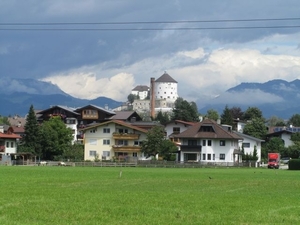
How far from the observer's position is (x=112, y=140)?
124 metres

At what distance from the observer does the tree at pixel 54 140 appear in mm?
121250

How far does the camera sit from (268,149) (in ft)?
A: 471

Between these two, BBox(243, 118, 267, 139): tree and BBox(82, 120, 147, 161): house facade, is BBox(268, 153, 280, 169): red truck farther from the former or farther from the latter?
BBox(243, 118, 267, 139): tree

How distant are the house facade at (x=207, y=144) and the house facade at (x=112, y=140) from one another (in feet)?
28.8

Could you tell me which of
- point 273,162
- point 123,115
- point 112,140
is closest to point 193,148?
point 112,140

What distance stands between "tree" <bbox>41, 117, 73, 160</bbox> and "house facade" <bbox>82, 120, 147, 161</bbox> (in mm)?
4403

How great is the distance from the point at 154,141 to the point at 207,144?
9.94 metres

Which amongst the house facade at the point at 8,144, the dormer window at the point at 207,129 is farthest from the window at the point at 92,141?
the dormer window at the point at 207,129

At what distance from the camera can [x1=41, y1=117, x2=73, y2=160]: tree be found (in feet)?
398

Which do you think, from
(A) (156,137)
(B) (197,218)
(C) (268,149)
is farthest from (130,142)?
(B) (197,218)

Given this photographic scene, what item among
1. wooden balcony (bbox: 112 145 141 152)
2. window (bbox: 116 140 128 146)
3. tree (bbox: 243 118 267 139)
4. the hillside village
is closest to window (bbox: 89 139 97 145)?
the hillside village

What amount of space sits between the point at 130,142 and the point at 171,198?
9562cm

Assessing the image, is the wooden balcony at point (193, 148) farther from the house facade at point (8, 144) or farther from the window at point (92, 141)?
the house facade at point (8, 144)

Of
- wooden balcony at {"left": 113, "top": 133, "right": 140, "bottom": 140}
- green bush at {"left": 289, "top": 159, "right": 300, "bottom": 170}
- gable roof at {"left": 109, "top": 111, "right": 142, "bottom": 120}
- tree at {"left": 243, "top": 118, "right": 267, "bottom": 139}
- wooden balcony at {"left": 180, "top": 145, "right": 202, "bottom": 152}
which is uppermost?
gable roof at {"left": 109, "top": 111, "right": 142, "bottom": 120}
